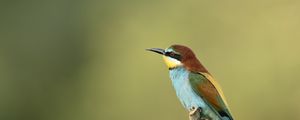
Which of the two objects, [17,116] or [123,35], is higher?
[123,35]

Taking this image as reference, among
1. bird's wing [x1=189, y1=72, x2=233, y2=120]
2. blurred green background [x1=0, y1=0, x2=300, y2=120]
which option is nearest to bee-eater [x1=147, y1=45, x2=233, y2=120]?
bird's wing [x1=189, y1=72, x2=233, y2=120]

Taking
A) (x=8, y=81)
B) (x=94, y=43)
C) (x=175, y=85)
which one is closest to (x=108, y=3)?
(x=94, y=43)

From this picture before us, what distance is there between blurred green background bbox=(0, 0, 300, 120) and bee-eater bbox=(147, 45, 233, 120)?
2916 mm

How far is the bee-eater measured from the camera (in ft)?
16.7

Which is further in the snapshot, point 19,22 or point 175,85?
point 19,22

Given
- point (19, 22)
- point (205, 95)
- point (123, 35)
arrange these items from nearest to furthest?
point (205, 95)
point (123, 35)
point (19, 22)

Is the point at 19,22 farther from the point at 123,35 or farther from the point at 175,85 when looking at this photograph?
the point at 175,85

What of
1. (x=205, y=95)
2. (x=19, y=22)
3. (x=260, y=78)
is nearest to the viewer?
(x=205, y=95)

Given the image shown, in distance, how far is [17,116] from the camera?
9914 millimetres

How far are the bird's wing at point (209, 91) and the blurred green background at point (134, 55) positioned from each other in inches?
116

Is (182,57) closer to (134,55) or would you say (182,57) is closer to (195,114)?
(195,114)

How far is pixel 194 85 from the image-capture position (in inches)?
204

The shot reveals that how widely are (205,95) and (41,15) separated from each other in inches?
197

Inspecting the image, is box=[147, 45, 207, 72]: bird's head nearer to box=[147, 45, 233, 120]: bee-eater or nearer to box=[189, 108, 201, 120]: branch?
box=[147, 45, 233, 120]: bee-eater
